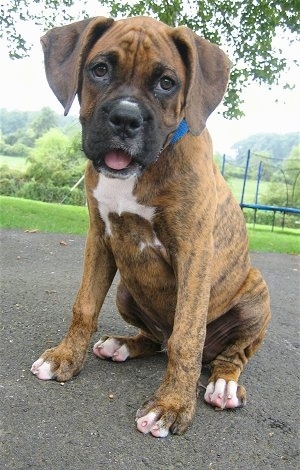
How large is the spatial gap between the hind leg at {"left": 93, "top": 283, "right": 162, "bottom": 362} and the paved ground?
0.22ft

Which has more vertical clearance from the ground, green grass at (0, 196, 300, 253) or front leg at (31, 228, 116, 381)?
front leg at (31, 228, 116, 381)

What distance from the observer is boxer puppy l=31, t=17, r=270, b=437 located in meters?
2.91

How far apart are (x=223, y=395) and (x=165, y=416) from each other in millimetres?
548

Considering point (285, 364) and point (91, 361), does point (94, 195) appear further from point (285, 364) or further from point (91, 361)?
point (285, 364)

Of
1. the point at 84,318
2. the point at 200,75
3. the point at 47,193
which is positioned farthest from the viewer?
the point at 47,193

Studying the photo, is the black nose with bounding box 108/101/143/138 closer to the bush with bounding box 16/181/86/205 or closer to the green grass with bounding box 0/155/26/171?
the bush with bounding box 16/181/86/205

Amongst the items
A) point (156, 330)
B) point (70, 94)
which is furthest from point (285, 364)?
point (70, 94)

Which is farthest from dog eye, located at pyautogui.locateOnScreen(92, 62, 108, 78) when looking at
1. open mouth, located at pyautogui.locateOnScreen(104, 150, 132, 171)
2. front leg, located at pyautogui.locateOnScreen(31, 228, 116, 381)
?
front leg, located at pyautogui.locateOnScreen(31, 228, 116, 381)

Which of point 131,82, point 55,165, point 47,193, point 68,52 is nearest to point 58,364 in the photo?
point 131,82

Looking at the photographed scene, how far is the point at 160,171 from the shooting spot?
3.13 meters

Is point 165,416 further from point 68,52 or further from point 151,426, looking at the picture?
point 68,52

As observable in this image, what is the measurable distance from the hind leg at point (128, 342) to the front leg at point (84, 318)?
0.23m

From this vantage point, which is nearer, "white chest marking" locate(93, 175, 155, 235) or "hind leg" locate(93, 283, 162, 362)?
"white chest marking" locate(93, 175, 155, 235)

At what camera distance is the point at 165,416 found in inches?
112
